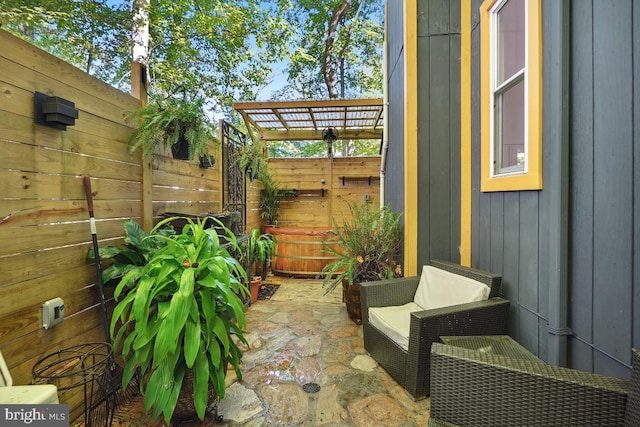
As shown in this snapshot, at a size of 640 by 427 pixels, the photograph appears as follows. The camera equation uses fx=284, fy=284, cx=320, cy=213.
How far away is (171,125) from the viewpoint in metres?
2.02

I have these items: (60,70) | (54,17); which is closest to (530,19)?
(60,70)

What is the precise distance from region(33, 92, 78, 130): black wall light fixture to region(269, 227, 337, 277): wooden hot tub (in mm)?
3502

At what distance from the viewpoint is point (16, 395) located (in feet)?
2.73

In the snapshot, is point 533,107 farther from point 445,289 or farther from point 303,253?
point 303,253

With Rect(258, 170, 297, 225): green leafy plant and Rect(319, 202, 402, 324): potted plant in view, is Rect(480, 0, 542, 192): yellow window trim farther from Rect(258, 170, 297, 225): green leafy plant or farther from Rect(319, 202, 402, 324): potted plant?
Rect(258, 170, 297, 225): green leafy plant

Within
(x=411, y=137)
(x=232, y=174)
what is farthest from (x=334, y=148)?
(x=411, y=137)

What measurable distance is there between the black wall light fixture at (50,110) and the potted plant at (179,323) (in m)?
0.83

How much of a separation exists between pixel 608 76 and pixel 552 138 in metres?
0.32

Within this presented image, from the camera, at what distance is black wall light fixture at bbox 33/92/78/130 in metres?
1.38

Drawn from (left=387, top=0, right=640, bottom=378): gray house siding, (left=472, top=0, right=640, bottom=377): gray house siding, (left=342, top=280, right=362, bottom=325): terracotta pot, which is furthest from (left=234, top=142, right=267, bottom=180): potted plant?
(left=472, top=0, right=640, bottom=377): gray house siding

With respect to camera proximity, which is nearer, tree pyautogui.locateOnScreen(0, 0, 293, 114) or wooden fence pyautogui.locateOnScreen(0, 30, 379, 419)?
wooden fence pyautogui.locateOnScreen(0, 30, 379, 419)

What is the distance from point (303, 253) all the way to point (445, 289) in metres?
2.85

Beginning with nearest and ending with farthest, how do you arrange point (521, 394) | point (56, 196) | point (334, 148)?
point (521, 394) < point (56, 196) < point (334, 148)

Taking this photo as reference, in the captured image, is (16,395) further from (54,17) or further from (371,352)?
(54,17)
